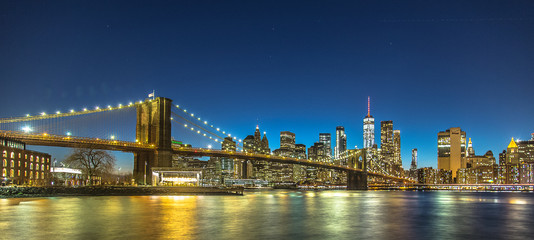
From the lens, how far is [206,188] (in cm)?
6856

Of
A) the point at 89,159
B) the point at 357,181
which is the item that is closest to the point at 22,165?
the point at 89,159

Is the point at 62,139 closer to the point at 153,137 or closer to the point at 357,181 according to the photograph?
the point at 153,137

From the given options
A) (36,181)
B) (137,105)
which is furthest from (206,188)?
(36,181)

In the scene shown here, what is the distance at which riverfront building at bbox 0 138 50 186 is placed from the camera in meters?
73.4

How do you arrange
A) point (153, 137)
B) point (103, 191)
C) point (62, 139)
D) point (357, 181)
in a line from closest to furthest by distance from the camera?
point (103, 191) → point (62, 139) → point (153, 137) → point (357, 181)

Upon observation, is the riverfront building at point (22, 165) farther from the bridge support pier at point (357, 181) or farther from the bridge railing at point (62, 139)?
the bridge support pier at point (357, 181)

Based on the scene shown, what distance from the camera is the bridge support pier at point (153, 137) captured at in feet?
258

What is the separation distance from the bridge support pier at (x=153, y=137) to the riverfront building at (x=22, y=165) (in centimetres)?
1774

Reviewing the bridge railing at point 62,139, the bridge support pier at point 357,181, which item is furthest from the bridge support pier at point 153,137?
→ the bridge support pier at point 357,181

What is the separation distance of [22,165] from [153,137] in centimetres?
2379

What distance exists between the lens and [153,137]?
81.1 metres

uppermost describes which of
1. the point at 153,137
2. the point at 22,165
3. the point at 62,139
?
the point at 153,137

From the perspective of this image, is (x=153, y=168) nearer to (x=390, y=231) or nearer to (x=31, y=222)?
(x=31, y=222)

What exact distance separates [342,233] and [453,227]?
25.9 ft
